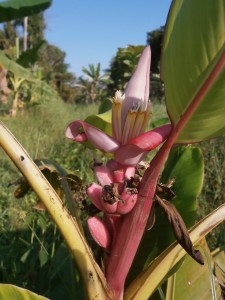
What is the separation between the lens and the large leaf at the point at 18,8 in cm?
275

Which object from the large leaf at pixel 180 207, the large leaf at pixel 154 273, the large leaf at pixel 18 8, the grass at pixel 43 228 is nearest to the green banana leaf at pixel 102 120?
the grass at pixel 43 228

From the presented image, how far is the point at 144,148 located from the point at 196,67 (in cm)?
15

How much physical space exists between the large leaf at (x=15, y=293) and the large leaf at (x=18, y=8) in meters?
2.50

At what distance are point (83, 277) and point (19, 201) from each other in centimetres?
136

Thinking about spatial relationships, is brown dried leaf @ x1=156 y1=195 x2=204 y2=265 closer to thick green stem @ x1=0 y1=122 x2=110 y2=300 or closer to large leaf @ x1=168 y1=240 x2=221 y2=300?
thick green stem @ x1=0 y1=122 x2=110 y2=300

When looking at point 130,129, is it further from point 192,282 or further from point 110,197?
point 192,282

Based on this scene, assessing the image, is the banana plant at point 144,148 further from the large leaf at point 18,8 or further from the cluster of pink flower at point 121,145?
the large leaf at point 18,8

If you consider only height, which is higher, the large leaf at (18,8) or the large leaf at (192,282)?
the large leaf at (18,8)

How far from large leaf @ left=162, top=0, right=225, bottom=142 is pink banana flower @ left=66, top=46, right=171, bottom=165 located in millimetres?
50

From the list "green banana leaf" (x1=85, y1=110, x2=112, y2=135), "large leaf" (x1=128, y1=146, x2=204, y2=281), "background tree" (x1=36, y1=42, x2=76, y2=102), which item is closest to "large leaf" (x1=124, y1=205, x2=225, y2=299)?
"large leaf" (x1=128, y1=146, x2=204, y2=281)

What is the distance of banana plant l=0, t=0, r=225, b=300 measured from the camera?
1.78ft

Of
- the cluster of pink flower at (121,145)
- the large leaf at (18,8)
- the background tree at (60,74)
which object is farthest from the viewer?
the background tree at (60,74)

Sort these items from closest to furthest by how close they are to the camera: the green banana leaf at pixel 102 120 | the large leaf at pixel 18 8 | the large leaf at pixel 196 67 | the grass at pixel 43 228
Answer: the large leaf at pixel 196 67 → the green banana leaf at pixel 102 120 → the grass at pixel 43 228 → the large leaf at pixel 18 8

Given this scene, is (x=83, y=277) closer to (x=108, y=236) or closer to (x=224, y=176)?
(x=108, y=236)
